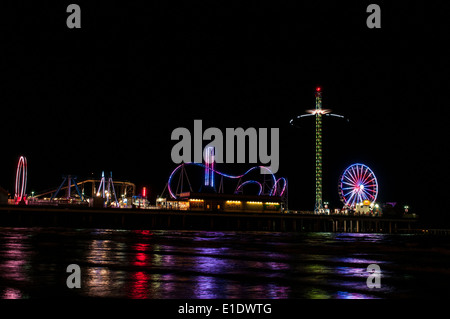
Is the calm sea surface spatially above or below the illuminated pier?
above

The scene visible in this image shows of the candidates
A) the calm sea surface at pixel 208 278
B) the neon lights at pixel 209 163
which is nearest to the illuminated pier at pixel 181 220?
the neon lights at pixel 209 163

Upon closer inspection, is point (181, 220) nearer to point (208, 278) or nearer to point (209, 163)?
point (209, 163)

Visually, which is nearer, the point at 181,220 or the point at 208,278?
the point at 208,278

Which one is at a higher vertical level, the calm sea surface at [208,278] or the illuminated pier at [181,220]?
the calm sea surface at [208,278]

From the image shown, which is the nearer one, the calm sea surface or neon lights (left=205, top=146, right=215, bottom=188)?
the calm sea surface

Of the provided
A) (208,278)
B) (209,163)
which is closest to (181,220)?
(209,163)

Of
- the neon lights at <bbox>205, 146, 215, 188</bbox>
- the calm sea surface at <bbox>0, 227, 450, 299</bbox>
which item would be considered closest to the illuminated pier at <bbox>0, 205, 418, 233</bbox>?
the neon lights at <bbox>205, 146, 215, 188</bbox>

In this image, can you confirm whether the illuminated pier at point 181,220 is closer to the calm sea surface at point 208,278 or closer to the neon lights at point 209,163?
the neon lights at point 209,163

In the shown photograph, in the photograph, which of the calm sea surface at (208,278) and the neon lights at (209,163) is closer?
the calm sea surface at (208,278)

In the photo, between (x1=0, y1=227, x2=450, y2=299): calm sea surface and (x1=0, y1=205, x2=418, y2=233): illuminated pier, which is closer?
(x1=0, y1=227, x2=450, y2=299): calm sea surface

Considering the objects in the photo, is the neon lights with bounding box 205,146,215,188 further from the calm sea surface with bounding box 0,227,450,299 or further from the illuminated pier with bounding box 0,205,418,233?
the calm sea surface with bounding box 0,227,450,299

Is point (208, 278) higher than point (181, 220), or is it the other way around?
point (208, 278)

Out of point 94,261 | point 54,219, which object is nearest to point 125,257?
point 94,261

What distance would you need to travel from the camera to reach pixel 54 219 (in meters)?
80.0
